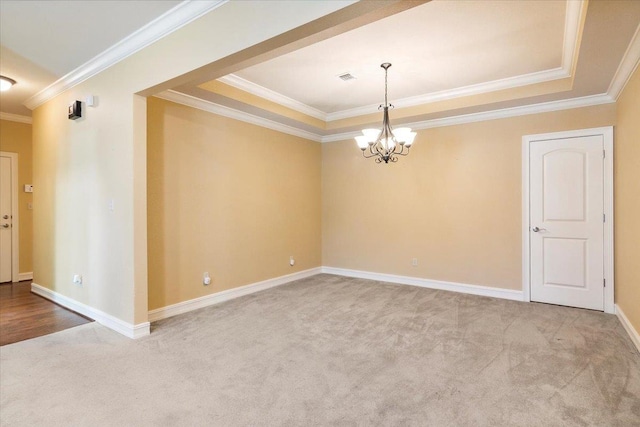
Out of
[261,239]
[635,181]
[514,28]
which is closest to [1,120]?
[261,239]

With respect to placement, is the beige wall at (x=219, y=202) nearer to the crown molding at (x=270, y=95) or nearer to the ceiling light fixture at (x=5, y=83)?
the crown molding at (x=270, y=95)

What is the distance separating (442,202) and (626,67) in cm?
245

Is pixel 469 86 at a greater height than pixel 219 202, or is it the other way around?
pixel 469 86

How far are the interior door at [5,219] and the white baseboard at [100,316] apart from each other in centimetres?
136

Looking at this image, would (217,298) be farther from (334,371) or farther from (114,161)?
(334,371)

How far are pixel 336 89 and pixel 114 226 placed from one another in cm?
298

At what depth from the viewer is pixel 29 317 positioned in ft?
12.1

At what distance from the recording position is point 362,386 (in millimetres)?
2291

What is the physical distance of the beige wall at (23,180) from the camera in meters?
5.42

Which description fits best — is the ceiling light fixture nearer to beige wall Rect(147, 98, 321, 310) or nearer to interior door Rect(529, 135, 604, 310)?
beige wall Rect(147, 98, 321, 310)

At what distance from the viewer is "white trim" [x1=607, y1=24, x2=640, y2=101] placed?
2.51m

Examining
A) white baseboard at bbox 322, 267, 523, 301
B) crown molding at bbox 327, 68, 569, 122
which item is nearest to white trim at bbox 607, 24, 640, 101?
crown molding at bbox 327, 68, 569, 122

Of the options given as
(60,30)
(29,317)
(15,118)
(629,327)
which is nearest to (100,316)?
(29,317)

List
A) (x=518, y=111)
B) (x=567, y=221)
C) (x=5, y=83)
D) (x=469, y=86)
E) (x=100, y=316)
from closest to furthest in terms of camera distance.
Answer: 1. (x=100, y=316)
2. (x=5, y=83)
3. (x=567, y=221)
4. (x=469, y=86)
5. (x=518, y=111)
